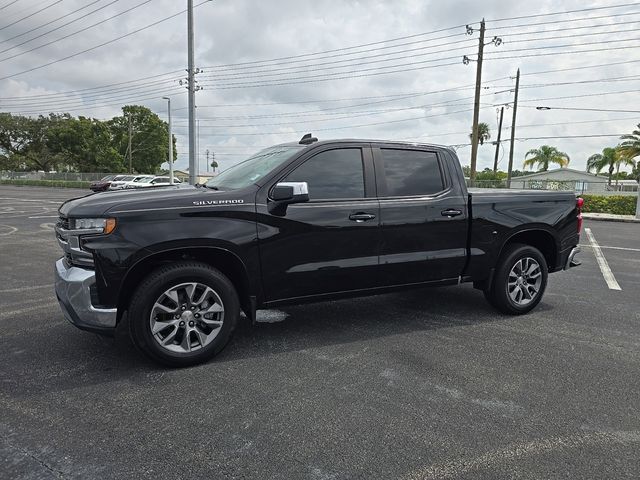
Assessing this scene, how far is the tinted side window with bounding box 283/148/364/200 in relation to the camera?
4105mm

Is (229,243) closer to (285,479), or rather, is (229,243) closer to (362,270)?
(362,270)

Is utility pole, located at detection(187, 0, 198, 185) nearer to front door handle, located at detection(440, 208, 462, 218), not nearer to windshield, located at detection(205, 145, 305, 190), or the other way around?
windshield, located at detection(205, 145, 305, 190)

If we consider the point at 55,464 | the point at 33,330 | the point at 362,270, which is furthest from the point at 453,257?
the point at 33,330

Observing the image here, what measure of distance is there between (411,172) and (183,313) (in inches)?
99.6

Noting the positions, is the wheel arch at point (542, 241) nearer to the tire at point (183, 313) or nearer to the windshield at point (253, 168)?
the windshield at point (253, 168)

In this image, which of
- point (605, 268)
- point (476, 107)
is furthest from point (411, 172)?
point (476, 107)

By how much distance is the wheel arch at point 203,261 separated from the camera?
11.7ft

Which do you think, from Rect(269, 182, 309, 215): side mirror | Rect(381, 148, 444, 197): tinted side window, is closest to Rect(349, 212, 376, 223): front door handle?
Rect(381, 148, 444, 197): tinted side window

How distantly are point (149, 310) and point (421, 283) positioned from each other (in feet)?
8.39

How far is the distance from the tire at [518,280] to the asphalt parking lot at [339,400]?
0.16 m

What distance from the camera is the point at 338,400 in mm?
3170

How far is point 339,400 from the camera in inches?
125

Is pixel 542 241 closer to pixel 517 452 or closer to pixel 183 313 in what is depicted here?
pixel 517 452

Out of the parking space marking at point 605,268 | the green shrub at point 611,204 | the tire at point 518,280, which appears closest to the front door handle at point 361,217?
the tire at point 518,280
